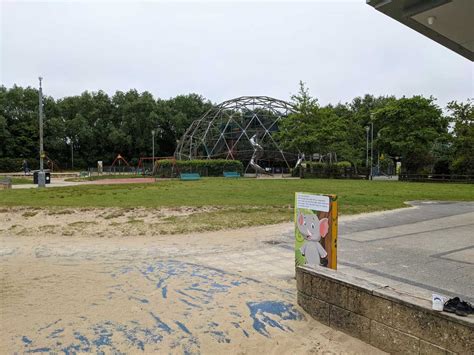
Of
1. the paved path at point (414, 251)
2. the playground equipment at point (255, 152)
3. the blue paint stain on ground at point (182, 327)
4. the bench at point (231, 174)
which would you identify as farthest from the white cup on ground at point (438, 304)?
the playground equipment at point (255, 152)

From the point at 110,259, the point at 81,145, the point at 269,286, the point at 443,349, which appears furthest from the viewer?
the point at 81,145

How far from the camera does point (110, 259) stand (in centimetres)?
708

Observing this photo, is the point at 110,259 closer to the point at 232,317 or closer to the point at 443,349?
the point at 232,317

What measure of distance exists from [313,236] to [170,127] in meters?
71.8

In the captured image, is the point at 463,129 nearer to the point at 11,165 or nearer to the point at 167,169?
the point at 167,169

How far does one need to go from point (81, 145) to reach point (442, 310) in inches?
2898

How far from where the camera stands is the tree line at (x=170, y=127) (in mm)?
42000

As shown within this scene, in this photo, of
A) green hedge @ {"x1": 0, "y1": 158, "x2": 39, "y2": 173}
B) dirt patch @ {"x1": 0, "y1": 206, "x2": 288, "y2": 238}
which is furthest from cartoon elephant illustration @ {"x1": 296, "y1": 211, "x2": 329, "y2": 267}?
green hedge @ {"x1": 0, "y1": 158, "x2": 39, "y2": 173}

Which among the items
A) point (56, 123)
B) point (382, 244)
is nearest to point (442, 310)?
point (382, 244)

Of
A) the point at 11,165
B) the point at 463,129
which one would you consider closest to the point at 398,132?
the point at 463,129

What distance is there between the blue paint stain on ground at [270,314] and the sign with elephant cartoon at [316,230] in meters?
0.63

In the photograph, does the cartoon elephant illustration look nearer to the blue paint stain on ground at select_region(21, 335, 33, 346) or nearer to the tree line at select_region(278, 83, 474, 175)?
the blue paint stain on ground at select_region(21, 335, 33, 346)

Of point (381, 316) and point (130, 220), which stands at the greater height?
point (381, 316)

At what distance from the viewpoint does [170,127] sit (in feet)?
246
